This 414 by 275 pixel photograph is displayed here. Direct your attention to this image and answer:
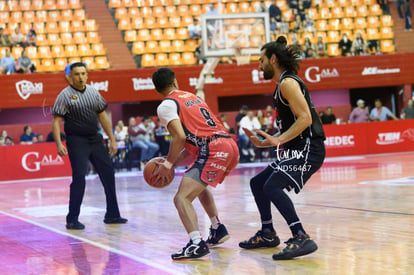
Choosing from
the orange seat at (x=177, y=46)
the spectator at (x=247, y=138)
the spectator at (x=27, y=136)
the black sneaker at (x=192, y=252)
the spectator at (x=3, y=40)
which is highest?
the spectator at (x=3, y=40)

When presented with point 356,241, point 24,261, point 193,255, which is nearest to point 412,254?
point 356,241

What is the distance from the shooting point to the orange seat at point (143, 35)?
2830 cm

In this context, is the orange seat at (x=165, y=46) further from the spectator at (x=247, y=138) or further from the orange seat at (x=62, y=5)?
the spectator at (x=247, y=138)

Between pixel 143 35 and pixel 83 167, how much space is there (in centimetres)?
1971

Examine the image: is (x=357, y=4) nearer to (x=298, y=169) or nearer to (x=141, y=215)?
(x=141, y=215)

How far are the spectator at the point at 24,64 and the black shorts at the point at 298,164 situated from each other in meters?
19.6

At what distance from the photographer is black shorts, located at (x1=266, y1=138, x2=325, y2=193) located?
6191 millimetres

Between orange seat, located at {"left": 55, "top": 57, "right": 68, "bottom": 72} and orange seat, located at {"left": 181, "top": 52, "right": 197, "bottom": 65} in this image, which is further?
orange seat, located at {"left": 181, "top": 52, "right": 197, "bottom": 65}

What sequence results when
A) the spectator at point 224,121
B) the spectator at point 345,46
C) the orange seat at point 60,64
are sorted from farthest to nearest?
the spectator at point 345,46 < the orange seat at point 60,64 < the spectator at point 224,121

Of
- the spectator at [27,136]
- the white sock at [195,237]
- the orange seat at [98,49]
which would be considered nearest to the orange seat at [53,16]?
the orange seat at [98,49]

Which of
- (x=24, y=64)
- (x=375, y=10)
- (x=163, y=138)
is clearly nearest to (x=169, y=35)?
(x=24, y=64)

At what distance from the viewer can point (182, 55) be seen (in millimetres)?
27625

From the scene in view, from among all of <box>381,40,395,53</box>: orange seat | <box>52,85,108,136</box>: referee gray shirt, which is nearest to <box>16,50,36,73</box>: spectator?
<box>381,40,395,53</box>: orange seat

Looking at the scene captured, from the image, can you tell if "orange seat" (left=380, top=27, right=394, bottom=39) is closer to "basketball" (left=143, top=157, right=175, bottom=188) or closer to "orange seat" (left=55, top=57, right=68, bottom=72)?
"orange seat" (left=55, top=57, right=68, bottom=72)
